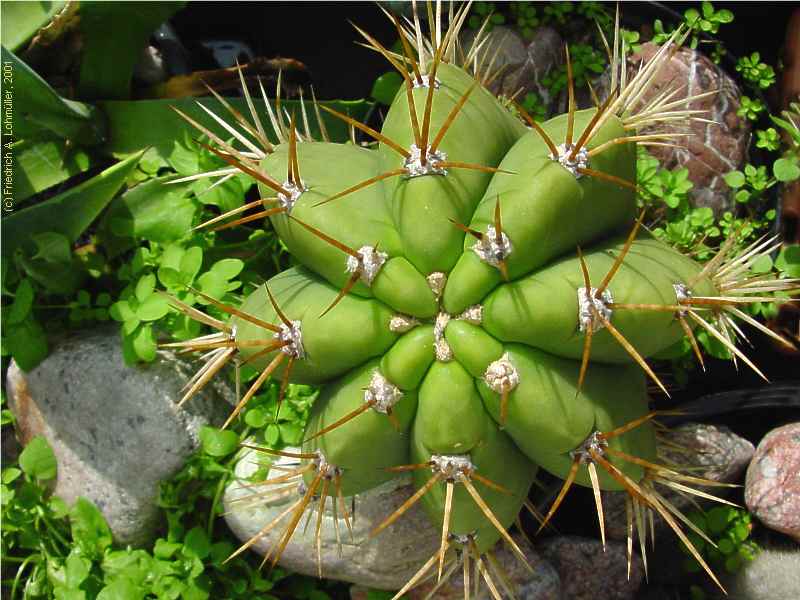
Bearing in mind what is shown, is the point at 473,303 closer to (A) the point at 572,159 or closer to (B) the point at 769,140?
(A) the point at 572,159

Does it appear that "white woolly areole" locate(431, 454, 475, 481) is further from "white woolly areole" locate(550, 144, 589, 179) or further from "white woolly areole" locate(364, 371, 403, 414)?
"white woolly areole" locate(550, 144, 589, 179)

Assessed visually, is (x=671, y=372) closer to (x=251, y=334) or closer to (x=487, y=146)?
(x=487, y=146)

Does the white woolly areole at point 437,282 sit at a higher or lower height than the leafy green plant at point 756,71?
lower

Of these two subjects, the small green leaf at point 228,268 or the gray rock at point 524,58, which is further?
the gray rock at point 524,58

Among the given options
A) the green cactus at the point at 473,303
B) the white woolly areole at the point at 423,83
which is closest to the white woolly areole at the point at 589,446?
the green cactus at the point at 473,303

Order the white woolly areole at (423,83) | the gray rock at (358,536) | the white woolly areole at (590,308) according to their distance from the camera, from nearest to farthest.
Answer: the white woolly areole at (590,308) → the white woolly areole at (423,83) → the gray rock at (358,536)

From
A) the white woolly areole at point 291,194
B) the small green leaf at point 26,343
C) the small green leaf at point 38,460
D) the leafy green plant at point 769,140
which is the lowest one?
the small green leaf at point 38,460

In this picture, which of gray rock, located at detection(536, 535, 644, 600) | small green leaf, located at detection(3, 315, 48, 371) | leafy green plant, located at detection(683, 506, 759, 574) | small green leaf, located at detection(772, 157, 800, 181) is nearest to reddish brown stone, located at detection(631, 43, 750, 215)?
small green leaf, located at detection(772, 157, 800, 181)

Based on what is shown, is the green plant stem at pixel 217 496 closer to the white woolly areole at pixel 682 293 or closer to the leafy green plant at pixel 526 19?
the white woolly areole at pixel 682 293
